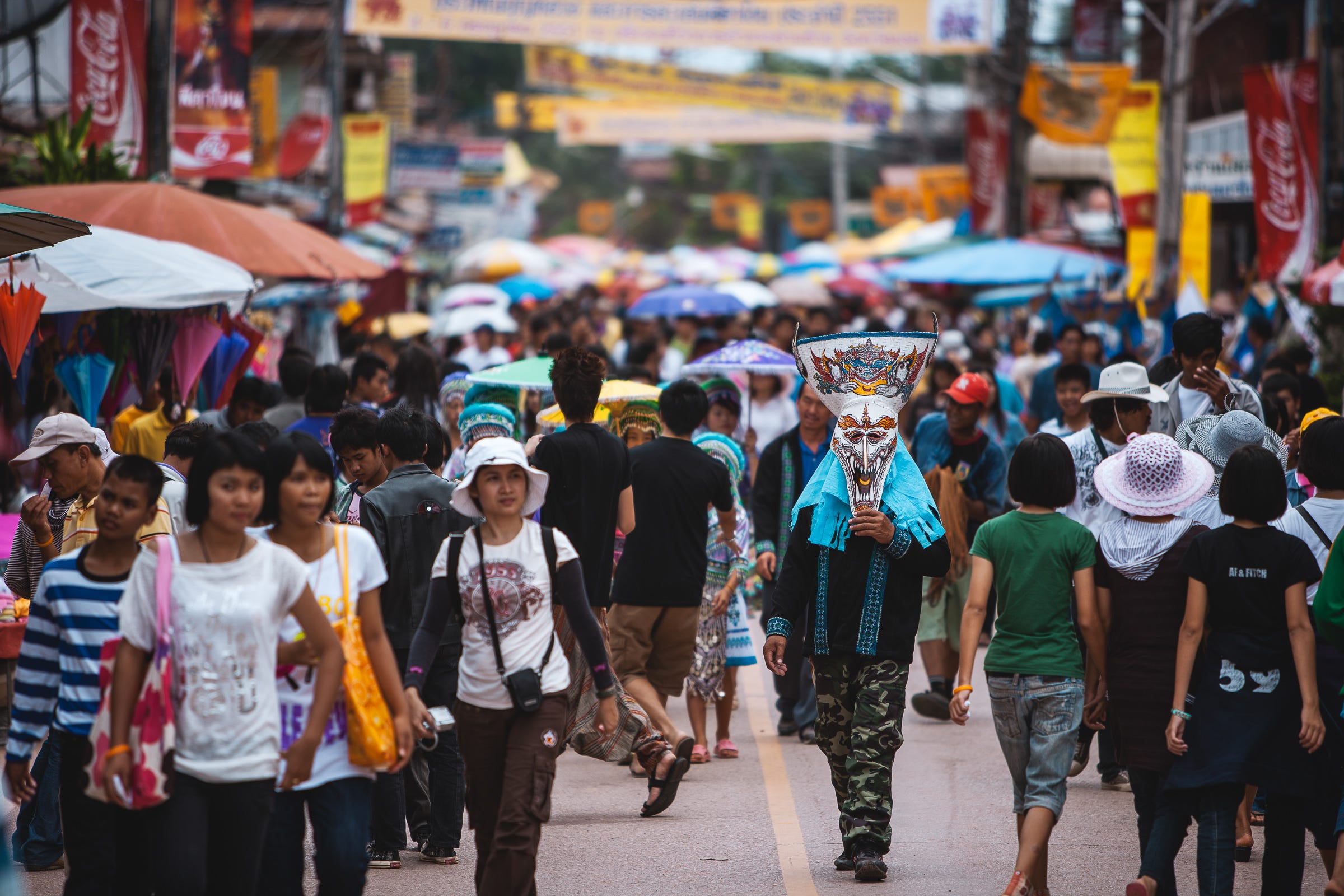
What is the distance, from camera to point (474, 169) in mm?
37344

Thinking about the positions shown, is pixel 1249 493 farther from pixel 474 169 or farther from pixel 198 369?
pixel 474 169

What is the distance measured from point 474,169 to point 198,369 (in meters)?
28.6

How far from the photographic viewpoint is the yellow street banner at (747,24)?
2198 cm

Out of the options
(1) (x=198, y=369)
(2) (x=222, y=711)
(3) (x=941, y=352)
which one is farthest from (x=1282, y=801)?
(3) (x=941, y=352)

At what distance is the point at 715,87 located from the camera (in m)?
33.9

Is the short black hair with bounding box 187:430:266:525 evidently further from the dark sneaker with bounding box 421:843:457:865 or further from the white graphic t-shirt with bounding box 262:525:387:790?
the dark sneaker with bounding box 421:843:457:865

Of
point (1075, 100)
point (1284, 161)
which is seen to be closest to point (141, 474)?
point (1284, 161)

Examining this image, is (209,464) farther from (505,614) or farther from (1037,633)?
(1037,633)

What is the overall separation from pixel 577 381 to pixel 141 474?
2.59 meters

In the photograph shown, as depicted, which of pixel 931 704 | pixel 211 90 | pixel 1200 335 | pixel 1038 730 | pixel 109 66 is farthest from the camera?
pixel 211 90

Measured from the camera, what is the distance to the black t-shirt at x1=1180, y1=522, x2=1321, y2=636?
5.09 metres

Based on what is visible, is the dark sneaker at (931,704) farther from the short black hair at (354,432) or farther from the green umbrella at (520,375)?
the short black hair at (354,432)

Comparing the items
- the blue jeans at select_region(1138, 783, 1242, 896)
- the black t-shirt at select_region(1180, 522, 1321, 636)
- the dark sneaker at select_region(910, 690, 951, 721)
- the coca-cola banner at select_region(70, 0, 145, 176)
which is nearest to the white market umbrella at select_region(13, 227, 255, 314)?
the dark sneaker at select_region(910, 690, 951, 721)

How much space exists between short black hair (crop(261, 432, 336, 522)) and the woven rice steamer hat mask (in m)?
2.20
